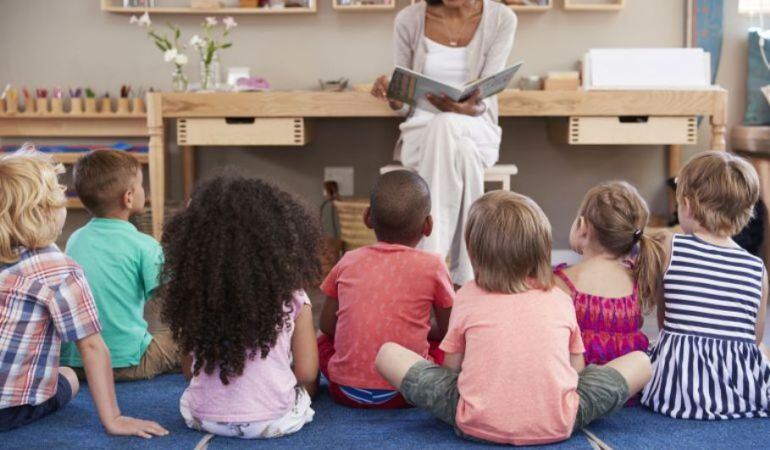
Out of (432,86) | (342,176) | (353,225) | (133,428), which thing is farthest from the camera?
(342,176)

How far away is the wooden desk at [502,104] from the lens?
3332mm

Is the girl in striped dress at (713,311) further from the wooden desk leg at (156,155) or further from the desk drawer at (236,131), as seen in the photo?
the wooden desk leg at (156,155)

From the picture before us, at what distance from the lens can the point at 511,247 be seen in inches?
64.6

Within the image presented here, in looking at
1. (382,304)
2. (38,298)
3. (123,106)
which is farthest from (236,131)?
(38,298)

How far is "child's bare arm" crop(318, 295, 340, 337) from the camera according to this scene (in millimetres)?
1972

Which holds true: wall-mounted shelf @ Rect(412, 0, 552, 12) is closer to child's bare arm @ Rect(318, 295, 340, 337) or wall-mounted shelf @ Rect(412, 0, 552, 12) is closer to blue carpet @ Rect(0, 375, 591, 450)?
child's bare arm @ Rect(318, 295, 340, 337)

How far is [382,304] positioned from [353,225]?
177cm

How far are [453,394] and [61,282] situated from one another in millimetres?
734

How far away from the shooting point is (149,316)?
3.01 metres

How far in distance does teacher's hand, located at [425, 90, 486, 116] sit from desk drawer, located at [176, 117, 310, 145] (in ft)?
1.89

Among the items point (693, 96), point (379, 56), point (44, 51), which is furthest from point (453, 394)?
point (44, 51)

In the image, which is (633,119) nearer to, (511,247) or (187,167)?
(187,167)

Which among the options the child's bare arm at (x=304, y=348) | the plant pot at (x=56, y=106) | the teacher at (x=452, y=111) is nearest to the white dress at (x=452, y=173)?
the teacher at (x=452, y=111)

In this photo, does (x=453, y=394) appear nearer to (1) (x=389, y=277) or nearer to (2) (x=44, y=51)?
(1) (x=389, y=277)
